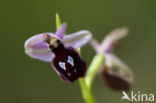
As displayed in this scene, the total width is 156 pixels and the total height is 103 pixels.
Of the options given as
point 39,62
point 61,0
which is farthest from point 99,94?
point 61,0

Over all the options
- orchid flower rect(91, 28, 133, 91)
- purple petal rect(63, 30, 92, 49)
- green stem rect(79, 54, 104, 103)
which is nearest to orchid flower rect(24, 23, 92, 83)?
purple petal rect(63, 30, 92, 49)

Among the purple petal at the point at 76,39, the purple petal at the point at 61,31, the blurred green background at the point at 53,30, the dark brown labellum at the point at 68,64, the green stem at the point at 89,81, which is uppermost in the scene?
the purple petal at the point at 61,31

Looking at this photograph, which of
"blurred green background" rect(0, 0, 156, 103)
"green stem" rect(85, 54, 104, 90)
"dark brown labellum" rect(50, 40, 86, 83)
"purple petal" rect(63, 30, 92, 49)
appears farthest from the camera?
"blurred green background" rect(0, 0, 156, 103)

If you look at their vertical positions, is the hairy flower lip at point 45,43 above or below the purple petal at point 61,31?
below

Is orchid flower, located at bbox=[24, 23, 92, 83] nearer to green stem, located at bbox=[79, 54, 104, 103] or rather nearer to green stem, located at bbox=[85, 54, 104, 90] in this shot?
green stem, located at bbox=[79, 54, 104, 103]

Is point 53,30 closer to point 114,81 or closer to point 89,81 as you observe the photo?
point 114,81

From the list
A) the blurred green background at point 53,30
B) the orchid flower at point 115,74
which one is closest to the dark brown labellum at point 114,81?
the orchid flower at point 115,74

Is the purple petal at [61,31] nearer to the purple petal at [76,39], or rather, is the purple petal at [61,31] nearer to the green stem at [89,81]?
the purple petal at [76,39]
